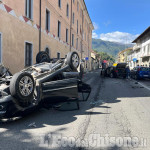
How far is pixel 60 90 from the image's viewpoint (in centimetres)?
467

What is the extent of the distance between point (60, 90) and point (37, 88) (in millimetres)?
697

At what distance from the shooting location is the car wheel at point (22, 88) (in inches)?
147

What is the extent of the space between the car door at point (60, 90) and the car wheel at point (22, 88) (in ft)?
1.29

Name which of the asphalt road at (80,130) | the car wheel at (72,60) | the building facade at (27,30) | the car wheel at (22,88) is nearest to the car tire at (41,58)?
the car wheel at (72,60)

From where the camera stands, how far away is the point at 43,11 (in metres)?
13.5

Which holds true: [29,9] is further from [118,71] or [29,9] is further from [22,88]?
[118,71]

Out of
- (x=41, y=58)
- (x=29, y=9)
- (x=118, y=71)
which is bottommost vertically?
(x=118, y=71)

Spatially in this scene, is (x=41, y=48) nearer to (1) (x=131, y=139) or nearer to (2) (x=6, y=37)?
(2) (x=6, y=37)

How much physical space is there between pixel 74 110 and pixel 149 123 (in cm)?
223

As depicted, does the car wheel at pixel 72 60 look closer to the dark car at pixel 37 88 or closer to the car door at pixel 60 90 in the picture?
the dark car at pixel 37 88

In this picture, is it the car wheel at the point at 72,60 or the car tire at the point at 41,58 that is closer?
the car wheel at the point at 72,60

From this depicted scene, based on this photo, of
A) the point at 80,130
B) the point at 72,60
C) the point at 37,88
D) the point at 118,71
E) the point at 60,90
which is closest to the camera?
the point at 80,130

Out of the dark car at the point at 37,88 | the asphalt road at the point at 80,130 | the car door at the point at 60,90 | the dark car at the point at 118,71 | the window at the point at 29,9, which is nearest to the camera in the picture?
the asphalt road at the point at 80,130

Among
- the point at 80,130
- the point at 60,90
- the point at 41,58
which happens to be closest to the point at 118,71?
the point at 41,58
